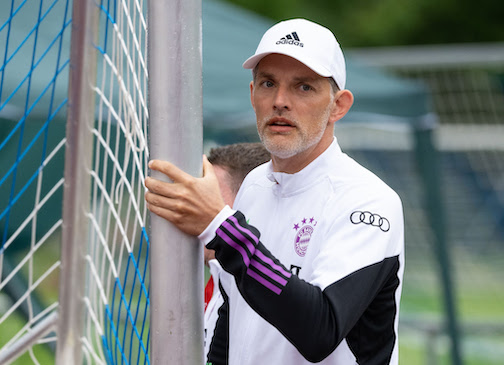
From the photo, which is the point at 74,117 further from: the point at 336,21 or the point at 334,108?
the point at 336,21

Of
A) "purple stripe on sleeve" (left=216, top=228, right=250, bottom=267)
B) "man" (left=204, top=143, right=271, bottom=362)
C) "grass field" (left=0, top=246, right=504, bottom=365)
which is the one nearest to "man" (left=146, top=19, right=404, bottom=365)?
"purple stripe on sleeve" (left=216, top=228, right=250, bottom=267)

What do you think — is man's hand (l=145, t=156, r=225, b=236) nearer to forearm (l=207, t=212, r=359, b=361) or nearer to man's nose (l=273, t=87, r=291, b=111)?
forearm (l=207, t=212, r=359, b=361)

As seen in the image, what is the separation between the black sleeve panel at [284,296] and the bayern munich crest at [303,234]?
0.68 feet

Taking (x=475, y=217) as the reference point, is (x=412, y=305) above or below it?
below

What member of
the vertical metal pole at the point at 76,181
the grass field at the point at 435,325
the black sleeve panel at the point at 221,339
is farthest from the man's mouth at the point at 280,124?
the grass field at the point at 435,325

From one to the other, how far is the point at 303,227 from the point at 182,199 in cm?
40

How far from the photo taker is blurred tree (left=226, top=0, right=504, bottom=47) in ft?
61.1

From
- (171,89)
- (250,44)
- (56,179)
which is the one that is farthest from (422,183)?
(171,89)

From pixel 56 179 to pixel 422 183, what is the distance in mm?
3601

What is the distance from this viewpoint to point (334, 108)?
1.84m

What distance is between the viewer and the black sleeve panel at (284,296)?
150 centimetres

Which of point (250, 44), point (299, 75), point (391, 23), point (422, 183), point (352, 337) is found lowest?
point (352, 337)

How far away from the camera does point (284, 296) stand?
1.50 m

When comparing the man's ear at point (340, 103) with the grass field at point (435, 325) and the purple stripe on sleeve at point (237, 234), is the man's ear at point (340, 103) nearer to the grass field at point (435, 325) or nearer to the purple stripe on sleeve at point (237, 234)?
the purple stripe on sleeve at point (237, 234)
